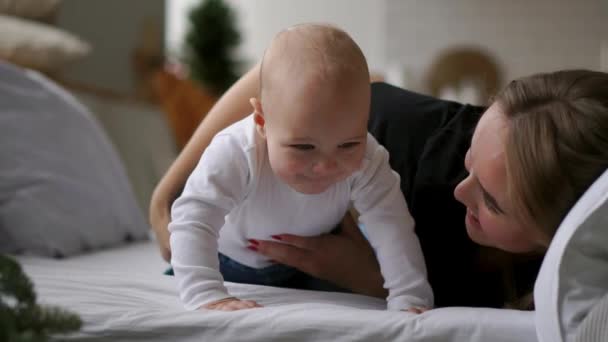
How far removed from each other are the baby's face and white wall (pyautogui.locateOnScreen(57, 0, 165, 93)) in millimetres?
2146

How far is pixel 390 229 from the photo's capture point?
1.05 metres

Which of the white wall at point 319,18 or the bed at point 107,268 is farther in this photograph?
the white wall at point 319,18

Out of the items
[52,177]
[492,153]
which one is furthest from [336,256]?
[52,177]

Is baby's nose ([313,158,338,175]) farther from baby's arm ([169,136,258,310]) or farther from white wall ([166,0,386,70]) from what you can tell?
white wall ([166,0,386,70])

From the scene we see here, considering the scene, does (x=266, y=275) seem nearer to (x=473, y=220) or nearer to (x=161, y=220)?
(x=161, y=220)

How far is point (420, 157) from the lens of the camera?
3.94 ft

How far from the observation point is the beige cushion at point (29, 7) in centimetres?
223

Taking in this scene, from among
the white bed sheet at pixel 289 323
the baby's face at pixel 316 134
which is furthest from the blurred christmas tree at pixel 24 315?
the baby's face at pixel 316 134

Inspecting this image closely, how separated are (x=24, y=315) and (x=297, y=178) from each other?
40 cm

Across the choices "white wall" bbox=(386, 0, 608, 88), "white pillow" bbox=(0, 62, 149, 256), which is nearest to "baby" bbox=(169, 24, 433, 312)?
"white pillow" bbox=(0, 62, 149, 256)

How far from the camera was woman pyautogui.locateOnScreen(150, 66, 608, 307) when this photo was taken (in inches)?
32.9

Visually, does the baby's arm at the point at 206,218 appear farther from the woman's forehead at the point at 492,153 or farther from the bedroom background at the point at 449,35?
the bedroom background at the point at 449,35

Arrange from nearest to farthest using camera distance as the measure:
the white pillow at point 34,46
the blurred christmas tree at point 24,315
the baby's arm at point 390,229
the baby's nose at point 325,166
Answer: the blurred christmas tree at point 24,315, the baby's nose at point 325,166, the baby's arm at point 390,229, the white pillow at point 34,46

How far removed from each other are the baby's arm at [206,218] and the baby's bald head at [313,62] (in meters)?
0.11
